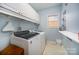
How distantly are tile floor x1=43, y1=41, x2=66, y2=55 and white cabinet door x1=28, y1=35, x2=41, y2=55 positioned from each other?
121 millimetres

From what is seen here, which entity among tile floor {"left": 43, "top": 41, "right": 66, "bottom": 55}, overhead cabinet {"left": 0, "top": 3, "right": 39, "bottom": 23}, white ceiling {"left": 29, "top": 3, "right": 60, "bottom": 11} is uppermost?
white ceiling {"left": 29, "top": 3, "right": 60, "bottom": 11}

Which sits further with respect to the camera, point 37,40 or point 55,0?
point 37,40

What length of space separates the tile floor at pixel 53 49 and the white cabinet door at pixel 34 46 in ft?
0.40

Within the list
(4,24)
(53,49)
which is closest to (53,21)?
(53,49)

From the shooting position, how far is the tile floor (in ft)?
4.14

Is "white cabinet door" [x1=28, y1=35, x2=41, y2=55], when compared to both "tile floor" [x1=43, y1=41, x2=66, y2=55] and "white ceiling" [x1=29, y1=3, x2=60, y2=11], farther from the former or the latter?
"white ceiling" [x1=29, y1=3, x2=60, y2=11]

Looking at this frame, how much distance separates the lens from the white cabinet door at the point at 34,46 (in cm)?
123

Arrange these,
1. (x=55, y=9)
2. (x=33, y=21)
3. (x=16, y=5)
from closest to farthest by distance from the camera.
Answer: (x=16, y=5) → (x=55, y=9) → (x=33, y=21)

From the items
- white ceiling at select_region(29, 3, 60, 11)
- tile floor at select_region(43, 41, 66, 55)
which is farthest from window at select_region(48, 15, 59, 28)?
tile floor at select_region(43, 41, 66, 55)

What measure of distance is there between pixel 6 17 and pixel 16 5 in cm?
26

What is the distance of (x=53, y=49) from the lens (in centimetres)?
131

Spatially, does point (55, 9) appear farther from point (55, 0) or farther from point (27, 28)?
point (27, 28)

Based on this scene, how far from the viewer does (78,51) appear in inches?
Result: 47.4
